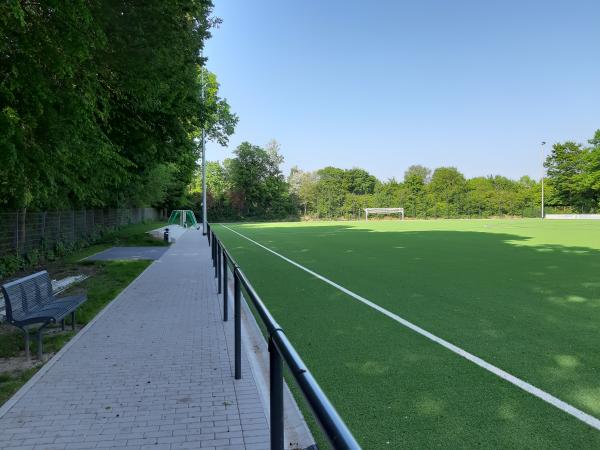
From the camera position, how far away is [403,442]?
11.1 feet

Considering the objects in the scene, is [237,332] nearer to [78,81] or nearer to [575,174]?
[78,81]

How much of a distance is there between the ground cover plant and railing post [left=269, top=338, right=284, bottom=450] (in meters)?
3.02

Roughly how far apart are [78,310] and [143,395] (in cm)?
420

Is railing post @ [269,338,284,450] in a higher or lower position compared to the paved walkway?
higher

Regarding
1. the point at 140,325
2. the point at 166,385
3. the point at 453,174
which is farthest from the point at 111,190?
the point at 453,174

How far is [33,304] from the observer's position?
6055 mm

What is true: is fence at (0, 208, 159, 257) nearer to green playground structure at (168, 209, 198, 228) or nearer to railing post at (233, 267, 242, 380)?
railing post at (233, 267, 242, 380)

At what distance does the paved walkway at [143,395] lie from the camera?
352 cm

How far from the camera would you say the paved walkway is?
3.52 m

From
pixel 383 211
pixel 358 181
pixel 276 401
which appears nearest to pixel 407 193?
pixel 383 211

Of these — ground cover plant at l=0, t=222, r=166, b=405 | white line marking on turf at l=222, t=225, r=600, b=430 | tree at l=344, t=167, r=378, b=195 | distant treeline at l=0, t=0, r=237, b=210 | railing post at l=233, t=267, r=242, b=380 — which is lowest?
white line marking on turf at l=222, t=225, r=600, b=430

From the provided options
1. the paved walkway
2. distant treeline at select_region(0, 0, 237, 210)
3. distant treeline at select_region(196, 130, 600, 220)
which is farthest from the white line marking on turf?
distant treeline at select_region(196, 130, 600, 220)

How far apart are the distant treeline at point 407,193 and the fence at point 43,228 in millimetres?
44119

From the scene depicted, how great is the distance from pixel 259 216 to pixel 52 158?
226 ft
